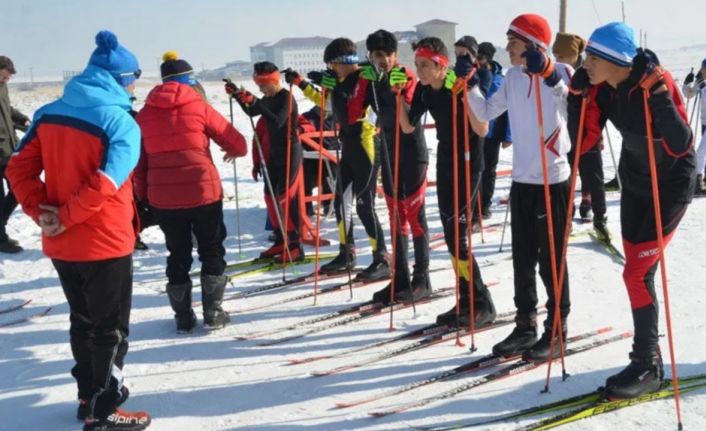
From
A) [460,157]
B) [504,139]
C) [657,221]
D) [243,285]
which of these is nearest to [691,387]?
[657,221]

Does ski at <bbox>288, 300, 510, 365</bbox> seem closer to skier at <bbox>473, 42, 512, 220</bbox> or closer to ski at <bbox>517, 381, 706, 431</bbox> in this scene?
ski at <bbox>517, 381, 706, 431</bbox>

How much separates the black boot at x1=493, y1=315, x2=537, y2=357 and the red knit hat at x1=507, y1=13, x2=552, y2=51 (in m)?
1.59

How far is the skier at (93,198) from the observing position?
307 centimetres

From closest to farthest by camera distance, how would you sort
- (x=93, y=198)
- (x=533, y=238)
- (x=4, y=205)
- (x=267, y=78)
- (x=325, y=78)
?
1. (x=93, y=198)
2. (x=533, y=238)
3. (x=325, y=78)
4. (x=267, y=78)
5. (x=4, y=205)

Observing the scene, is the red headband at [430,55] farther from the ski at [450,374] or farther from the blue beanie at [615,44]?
the ski at [450,374]

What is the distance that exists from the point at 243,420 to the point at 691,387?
7.57 ft

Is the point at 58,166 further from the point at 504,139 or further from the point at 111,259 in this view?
the point at 504,139

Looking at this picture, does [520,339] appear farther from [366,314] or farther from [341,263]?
[341,263]

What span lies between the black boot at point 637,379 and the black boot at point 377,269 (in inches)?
103

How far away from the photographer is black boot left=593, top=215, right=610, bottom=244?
255 inches

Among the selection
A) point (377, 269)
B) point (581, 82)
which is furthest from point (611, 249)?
point (581, 82)

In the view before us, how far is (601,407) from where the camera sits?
10.9 ft

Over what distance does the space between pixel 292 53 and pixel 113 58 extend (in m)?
110

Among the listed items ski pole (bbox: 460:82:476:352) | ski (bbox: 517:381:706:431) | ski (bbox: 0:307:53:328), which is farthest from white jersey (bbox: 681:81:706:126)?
ski (bbox: 0:307:53:328)
